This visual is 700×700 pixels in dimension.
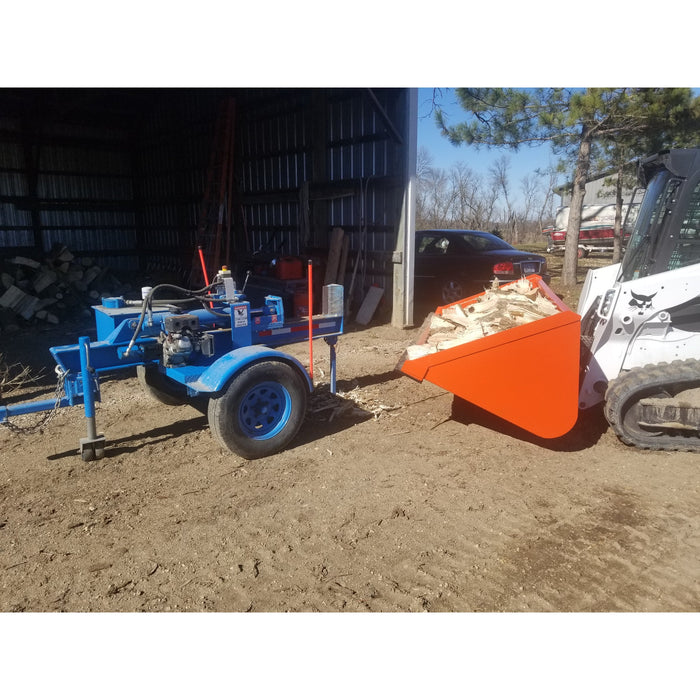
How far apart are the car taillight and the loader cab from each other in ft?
16.8

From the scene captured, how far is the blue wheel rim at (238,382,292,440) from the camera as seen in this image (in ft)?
16.2

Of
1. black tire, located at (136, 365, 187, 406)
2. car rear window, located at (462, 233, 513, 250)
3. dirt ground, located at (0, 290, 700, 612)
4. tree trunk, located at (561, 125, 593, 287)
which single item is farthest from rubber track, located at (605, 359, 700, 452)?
tree trunk, located at (561, 125, 593, 287)

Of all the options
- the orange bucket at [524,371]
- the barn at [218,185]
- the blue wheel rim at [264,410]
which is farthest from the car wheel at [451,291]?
the blue wheel rim at [264,410]

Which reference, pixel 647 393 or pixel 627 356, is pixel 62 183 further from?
pixel 647 393

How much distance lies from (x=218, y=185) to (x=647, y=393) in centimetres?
1214

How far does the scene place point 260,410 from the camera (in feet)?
16.5

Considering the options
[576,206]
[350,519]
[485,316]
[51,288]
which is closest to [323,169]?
[576,206]

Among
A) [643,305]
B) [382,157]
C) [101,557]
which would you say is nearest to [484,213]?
[382,157]

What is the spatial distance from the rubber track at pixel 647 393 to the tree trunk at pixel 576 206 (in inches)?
378

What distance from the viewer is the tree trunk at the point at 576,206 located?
13.1 m

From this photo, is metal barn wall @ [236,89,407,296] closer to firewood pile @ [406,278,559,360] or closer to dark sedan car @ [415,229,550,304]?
dark sedan car @ [415,229,550,304]

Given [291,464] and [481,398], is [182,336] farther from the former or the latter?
[481,398]

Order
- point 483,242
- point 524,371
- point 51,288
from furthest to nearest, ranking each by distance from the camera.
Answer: point 51,288
point 483,242
point 524,371

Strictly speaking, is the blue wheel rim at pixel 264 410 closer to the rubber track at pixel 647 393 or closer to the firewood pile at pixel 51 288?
the rubber track at pixel 647 393
